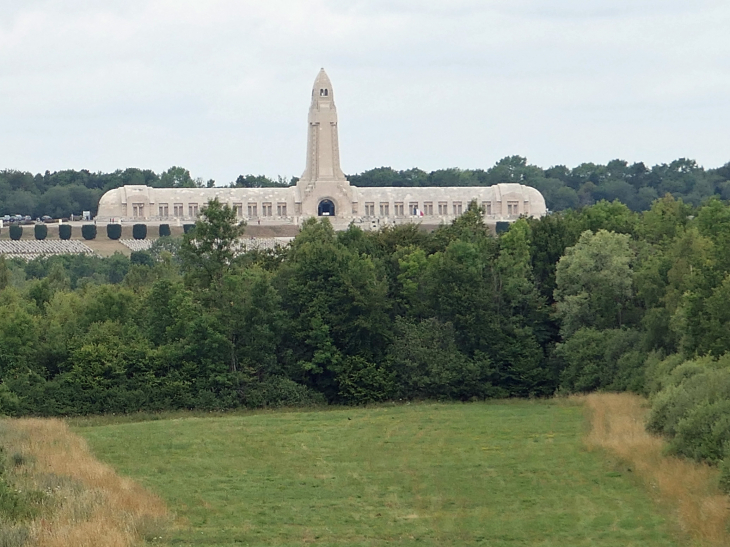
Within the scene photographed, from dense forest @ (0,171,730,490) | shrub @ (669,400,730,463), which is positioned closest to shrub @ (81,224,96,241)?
dense forest @ (0,171,730,490)

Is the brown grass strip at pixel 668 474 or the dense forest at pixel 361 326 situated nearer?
the brown grass strip at pixel 668 474

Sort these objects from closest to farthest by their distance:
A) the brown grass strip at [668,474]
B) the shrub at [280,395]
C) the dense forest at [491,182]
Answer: the brown grass strip at [668,474]
the shrub at [280,395]
the dense forest at [491,182]

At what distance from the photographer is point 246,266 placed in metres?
50.6

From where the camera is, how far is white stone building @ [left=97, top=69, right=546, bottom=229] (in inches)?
4555

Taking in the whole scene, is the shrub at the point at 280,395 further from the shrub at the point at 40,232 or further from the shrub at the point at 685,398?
the shrub at the point at 40,232

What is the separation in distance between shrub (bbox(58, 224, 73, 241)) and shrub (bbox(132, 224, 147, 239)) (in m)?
4.82

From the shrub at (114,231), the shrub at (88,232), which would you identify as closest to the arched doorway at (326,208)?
the shrub at (114,231)

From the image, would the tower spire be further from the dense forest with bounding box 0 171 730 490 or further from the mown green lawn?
the mown green lawn

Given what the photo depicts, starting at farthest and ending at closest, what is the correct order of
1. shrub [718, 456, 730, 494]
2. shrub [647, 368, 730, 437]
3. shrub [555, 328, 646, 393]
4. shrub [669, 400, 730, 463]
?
1. shrub [555, 328, 646, 393]
2. shrub [647, 368, 730, 437]
3. shrub [669, 400, 730, 463]
4. shrub [718, 456, 730, 494]

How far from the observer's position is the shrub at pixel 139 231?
112688mm

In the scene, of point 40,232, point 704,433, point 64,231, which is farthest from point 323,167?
point 704,433

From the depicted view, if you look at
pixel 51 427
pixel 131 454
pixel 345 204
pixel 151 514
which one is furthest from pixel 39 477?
pixel 345 204

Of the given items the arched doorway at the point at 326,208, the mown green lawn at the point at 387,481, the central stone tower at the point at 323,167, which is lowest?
the mown green lawn at the point at 387,481

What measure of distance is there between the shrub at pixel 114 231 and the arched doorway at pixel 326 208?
56.3ft
